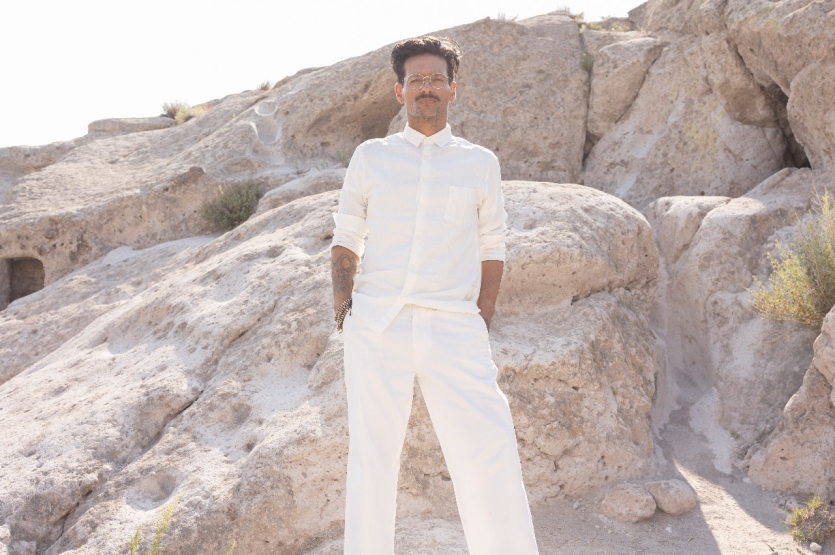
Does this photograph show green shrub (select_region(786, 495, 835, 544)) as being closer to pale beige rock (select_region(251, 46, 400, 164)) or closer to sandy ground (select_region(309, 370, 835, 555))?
sandy ground (select_region(309, 370, 835, 555))

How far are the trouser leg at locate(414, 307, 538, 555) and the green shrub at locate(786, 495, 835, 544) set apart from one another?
197cm

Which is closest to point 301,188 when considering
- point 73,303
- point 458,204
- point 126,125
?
point 73,303

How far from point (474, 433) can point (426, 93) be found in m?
1.26

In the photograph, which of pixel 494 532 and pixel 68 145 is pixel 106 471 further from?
pixel 68 145

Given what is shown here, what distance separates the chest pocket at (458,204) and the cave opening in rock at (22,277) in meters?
8.29

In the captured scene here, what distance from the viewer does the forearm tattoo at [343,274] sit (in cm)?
303

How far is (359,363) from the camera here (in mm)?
2783

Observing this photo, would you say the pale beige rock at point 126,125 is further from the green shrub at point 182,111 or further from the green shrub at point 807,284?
the green shrub at point 807,284

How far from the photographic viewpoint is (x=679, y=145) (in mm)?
7977

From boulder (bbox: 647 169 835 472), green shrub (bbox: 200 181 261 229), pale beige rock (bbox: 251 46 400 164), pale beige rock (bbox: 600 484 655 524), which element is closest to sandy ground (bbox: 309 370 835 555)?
pale beige rock (bbox: 600 484 655 524)

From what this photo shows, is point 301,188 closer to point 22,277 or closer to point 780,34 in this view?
point 22,277

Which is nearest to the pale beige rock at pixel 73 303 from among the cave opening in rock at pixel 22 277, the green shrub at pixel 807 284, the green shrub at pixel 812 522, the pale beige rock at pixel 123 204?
the pale beige rock at pixel 123 204

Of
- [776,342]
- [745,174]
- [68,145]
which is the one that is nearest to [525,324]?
[776,342]

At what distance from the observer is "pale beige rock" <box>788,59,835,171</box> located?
619 cm
